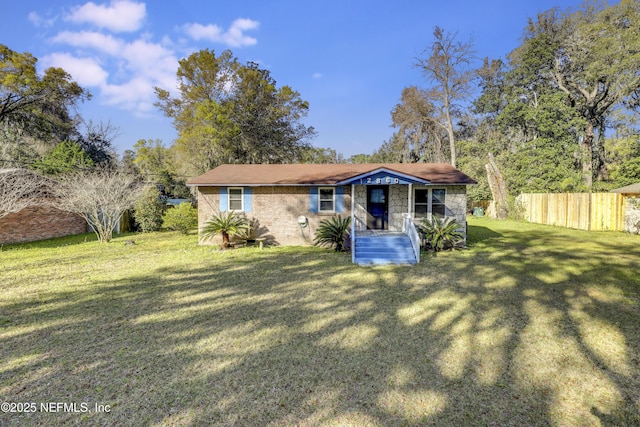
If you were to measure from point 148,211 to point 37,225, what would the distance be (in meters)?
4.50

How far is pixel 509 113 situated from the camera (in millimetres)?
27516

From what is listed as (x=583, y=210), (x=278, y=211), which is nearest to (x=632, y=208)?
(x=583, y=210)

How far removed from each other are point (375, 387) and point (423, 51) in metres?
24.5

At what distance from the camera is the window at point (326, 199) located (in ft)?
40.7

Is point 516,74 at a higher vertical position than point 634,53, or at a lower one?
higher

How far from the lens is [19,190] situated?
11766 mm

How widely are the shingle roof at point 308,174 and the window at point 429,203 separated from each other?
0.55 meters

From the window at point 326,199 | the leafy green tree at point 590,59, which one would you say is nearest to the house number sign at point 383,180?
the window at point 326,199

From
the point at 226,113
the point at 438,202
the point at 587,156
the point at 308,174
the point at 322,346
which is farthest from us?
the point at 587,156

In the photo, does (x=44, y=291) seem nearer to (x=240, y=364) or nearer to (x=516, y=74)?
(x=240, y=364)

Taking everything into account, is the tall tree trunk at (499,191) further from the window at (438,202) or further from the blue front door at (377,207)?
the blue front door at (377,207)

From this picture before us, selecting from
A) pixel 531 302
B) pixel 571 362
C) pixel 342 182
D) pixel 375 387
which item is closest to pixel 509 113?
pixel 342 182

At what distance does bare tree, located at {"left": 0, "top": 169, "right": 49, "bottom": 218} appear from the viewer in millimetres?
11094

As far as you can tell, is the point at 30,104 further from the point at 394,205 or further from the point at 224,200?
the point at 394,205
